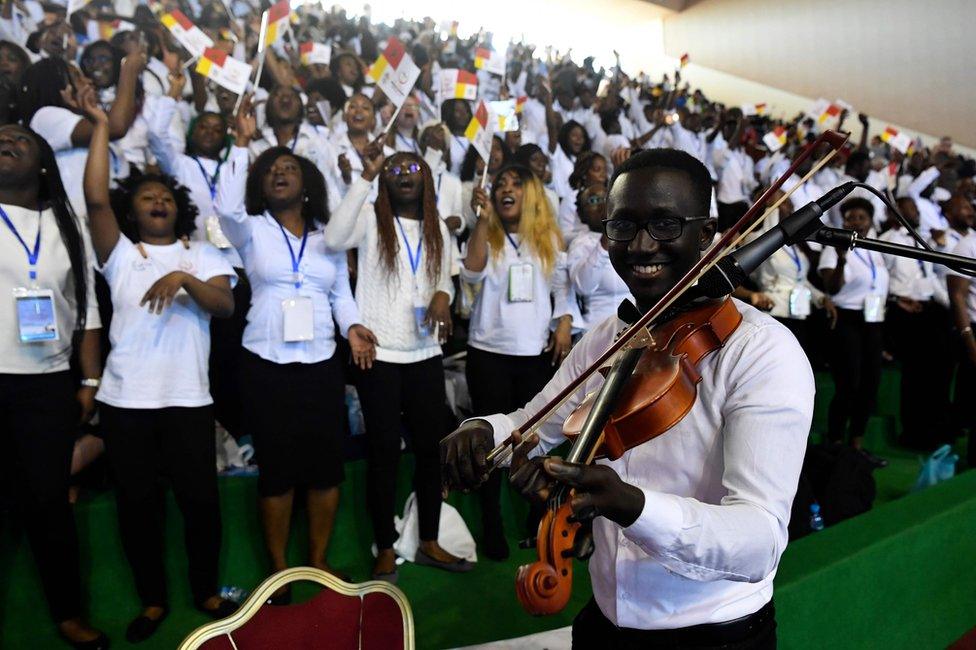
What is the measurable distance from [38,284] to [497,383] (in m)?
1.82

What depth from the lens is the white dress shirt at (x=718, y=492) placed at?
2.91 ft

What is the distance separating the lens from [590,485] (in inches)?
31.3

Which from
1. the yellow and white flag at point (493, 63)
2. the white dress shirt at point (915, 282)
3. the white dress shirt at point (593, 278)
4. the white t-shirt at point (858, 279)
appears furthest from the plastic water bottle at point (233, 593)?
the white dress shirt at point (915, 282)

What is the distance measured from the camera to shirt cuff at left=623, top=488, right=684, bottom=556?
33.7 inches

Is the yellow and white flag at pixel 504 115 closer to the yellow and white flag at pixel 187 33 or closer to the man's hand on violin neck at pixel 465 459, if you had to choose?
the yellow and white flag at pixel 187 33

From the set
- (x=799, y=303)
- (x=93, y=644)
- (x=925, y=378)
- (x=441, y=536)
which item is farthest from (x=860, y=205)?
(x=93, y=644)

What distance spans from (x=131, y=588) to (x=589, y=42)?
1548 cm

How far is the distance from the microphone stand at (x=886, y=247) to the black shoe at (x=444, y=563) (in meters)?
2.48

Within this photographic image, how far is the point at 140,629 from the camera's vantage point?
251 centimetres

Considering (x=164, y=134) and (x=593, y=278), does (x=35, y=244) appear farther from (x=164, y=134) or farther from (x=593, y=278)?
(x=593, y=278)

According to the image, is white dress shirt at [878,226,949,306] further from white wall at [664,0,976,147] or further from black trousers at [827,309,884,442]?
white wall at [664,0,976,147]

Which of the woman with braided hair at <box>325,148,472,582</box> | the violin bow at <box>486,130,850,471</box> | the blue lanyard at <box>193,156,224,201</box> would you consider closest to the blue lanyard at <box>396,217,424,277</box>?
the woman with braided hair at <box>325,148,472,582</box>

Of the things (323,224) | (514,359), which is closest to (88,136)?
(323,224)

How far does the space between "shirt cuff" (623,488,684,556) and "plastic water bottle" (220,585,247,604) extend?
238cm
